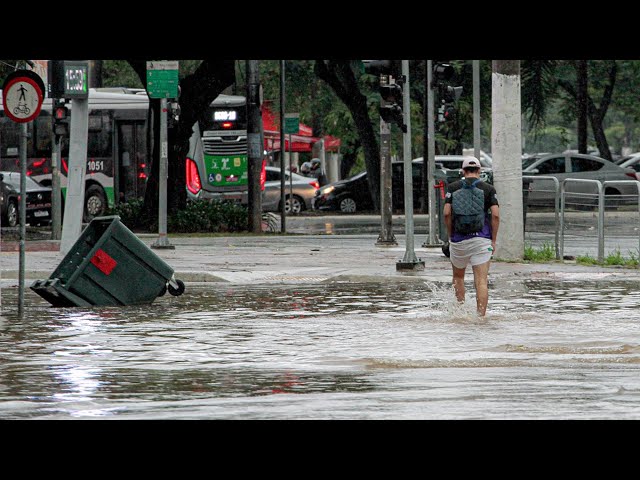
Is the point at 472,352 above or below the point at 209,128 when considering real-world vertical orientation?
below

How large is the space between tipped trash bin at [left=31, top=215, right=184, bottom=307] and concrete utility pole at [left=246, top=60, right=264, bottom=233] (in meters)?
15.6

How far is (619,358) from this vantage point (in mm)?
13273

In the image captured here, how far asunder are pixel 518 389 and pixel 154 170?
23.8 meters

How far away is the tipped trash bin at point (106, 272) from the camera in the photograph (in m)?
18.0

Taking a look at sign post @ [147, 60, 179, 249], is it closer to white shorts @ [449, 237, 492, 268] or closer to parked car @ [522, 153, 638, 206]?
white shorts @ [449, 237, 492, 268]

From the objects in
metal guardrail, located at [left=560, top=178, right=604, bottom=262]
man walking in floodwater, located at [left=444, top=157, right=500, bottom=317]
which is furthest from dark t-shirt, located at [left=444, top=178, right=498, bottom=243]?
metal guardrail, located at [left=560, top=178, right=604, bottom=262]

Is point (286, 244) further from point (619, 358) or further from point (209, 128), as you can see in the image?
point (619, 358)

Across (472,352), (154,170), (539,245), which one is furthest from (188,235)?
(472,352)

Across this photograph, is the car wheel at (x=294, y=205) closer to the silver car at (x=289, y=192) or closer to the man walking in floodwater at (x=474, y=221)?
the silver car at (x=289, y=192)

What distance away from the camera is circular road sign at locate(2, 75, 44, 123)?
17562mm

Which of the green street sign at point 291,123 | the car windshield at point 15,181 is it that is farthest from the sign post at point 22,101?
the green street sign at point 291,123

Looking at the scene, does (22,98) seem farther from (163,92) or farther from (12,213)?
(12,213)
